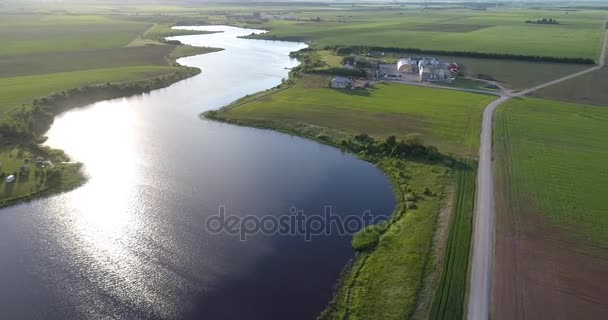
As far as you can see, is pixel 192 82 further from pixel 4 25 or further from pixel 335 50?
pixel 4 25

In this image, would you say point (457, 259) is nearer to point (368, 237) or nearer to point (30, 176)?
point (368, 237)

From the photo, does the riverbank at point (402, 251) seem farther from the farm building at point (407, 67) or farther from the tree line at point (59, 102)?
the farm building at point (407, 67)

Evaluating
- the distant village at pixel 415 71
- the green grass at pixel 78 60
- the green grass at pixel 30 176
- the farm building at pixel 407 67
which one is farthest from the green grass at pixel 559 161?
the green grass at pixel 78 60

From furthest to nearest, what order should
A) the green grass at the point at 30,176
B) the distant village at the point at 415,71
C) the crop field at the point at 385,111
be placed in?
the distant village at the point at 415,71 < the crop field at the point at 385,111 < the green grass at the point at 30,176

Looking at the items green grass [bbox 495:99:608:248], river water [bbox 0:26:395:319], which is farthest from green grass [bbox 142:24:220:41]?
green grass [bbox 495:99:608:248]

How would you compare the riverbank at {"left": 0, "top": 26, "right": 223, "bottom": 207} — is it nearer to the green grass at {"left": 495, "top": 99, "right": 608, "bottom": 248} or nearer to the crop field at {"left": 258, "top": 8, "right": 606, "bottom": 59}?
the green grass at {"left": 495, "top": 99, "right": 608, "bottom": 248}
